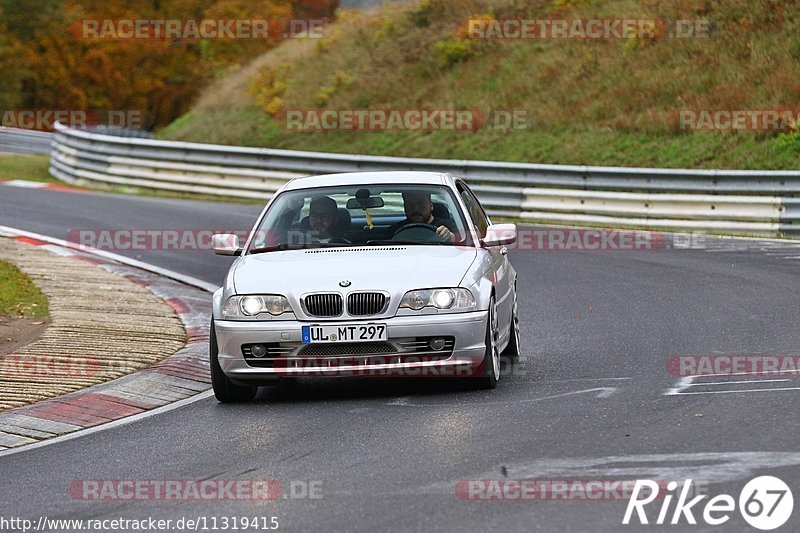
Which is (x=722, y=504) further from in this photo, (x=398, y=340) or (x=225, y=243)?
(x=225, y=243)

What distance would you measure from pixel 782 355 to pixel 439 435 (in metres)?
3.60

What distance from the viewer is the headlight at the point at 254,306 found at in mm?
9203

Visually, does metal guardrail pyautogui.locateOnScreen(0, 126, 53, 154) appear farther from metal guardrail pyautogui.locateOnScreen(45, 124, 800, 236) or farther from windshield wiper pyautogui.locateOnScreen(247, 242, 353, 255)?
windshield wiper pyautogui.locateOnScreen(247, 242, 353, 255)

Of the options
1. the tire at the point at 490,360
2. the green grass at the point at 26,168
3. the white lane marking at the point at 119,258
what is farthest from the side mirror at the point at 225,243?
the green grass at the point at 26,168

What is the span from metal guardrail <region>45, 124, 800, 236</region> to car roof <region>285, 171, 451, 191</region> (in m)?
10.5

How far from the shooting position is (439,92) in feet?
110

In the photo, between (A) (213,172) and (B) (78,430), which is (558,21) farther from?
(B) (78,430)

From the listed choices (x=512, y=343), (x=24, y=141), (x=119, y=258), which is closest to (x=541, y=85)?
(x=119, y=258)

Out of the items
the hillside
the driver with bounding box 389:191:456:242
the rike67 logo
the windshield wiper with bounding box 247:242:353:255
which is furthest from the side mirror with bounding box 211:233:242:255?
the hillside

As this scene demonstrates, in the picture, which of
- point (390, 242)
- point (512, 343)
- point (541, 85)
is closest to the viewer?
point (390, 242)

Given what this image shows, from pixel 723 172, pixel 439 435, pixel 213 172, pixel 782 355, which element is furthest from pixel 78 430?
pixel 213 172

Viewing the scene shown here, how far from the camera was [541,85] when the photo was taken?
31.9 m

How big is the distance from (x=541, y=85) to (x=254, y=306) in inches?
921

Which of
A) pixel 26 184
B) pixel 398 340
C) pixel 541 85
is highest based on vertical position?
pixel 541 85
